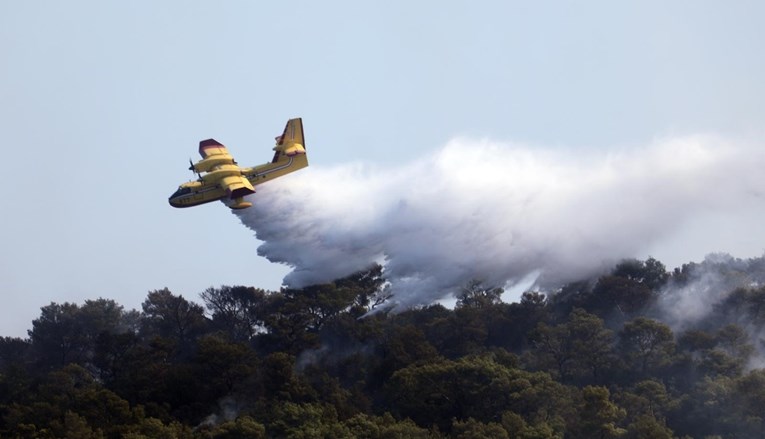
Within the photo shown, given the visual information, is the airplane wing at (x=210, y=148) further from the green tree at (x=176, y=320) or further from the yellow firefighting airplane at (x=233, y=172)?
the green tree at (x=176, y=320)

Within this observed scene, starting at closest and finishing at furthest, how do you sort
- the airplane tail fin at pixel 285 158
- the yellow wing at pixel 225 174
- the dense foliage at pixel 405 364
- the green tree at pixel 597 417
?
the green tree at pixel 597 417 < the dense foliage at pixel 405 364 < the yellow wing at pixel 225 174 < the airplane tail fin at pixel 285 158

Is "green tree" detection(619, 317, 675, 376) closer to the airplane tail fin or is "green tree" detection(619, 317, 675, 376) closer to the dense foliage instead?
the dense foliage

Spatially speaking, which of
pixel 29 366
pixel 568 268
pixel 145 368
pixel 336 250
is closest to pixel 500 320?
pixel 568 268

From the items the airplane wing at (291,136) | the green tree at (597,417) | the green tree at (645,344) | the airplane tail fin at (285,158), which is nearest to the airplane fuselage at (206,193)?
the airplane tail fin at (285,158)

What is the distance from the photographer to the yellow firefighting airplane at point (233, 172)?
81.4 meters

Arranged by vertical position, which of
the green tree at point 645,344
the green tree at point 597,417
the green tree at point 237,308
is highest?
the green tree at point 237,308

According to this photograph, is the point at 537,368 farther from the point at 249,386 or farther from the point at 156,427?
the point at 156,427

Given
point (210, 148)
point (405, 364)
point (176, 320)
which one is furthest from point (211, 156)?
point (176, 320)

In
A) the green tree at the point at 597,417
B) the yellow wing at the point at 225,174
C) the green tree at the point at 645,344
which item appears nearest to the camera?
the green tree at the point at 597,417

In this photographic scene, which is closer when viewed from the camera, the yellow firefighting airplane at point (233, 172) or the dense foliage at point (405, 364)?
the dense foliage at point (405, 364)

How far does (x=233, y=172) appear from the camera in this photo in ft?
270

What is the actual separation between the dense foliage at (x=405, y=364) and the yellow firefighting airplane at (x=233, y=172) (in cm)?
1040

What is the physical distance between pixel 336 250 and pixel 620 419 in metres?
19.2

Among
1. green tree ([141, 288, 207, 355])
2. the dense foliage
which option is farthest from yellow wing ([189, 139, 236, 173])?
green tree ([141, 288, 207, 355])
